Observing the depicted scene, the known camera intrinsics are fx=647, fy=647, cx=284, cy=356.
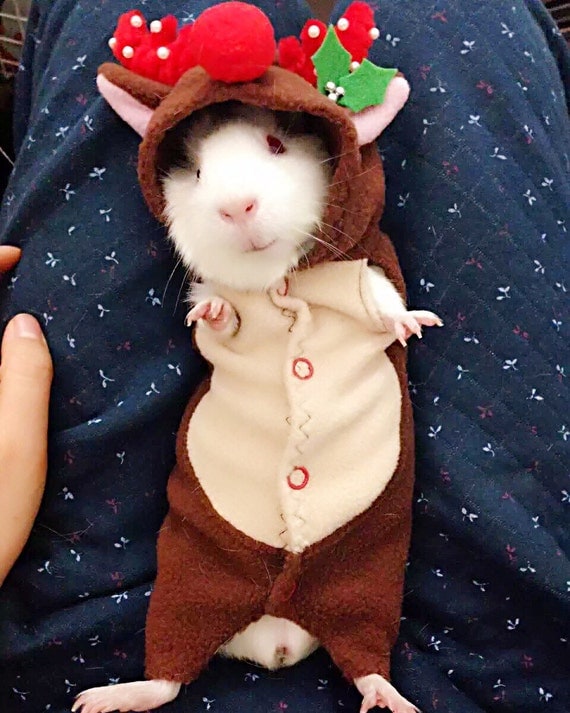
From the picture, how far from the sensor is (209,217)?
636mm

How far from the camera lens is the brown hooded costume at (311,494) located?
2.30ft

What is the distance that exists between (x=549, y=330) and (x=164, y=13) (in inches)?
24.8

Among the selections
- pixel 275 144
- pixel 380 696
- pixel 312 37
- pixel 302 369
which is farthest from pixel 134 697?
pixel 312 37

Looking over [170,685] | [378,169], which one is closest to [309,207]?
[378,169]

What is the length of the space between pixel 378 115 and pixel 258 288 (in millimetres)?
221

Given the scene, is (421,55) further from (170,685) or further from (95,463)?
(170,685)

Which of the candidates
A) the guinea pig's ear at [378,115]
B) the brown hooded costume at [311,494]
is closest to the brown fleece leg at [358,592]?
the brown hooded costume at [311,494]

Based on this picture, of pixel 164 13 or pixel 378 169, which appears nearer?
pixel 378 169

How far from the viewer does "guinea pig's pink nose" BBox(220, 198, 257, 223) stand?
0.60 meters

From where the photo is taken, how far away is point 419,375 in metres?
0.83

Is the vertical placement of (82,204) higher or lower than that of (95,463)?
higher

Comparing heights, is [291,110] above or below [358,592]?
above

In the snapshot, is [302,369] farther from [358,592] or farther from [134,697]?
[134,697]

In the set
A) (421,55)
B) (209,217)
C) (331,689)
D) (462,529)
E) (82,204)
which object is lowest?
(331,689)
